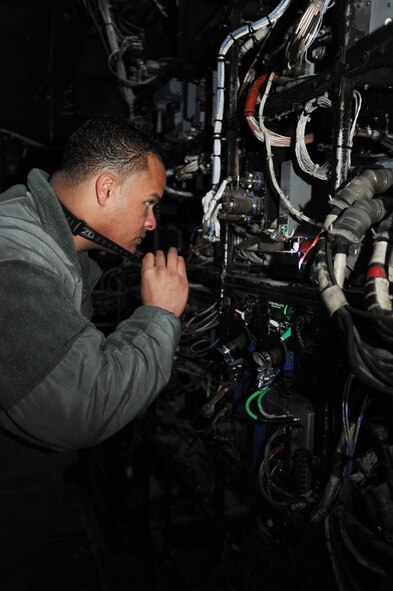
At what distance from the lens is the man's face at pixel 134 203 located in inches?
57.7

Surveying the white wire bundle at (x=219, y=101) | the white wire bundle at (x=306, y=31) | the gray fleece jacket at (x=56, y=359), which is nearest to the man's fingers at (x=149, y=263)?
the gray fleece jacket at (x=56, y=359)

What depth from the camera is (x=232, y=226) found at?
1838 millimetres

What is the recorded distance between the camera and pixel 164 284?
1.37 meters

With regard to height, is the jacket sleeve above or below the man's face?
below

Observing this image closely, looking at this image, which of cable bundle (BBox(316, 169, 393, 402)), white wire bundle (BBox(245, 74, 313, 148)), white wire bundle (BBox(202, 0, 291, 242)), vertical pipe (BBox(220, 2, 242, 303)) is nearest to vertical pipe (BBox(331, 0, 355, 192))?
cable bundle (BBox(316, 169, 393, 402))

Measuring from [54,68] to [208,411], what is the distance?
146 inches

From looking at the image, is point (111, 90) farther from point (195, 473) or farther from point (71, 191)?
point (195, 473)

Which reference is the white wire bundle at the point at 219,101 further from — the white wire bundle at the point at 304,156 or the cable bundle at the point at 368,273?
the cable bundle at the point at 368,273

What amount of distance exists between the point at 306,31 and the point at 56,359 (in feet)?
3.78

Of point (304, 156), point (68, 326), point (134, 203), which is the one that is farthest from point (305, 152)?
point (68, 326)

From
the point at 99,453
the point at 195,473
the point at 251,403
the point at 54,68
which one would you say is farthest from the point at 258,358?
the point at 54,68

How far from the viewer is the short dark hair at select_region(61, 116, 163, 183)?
145cm

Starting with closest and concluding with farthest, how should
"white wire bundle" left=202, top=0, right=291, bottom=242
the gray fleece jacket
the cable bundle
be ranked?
the cable bundle, the gray fleece jacket, "white wire bundle" left=202, top=0, right=291, bottom=242

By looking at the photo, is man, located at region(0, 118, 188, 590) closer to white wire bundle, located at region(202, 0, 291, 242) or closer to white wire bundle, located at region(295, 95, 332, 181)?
white wire bundle, located at region(202, 0, 291, 242)
